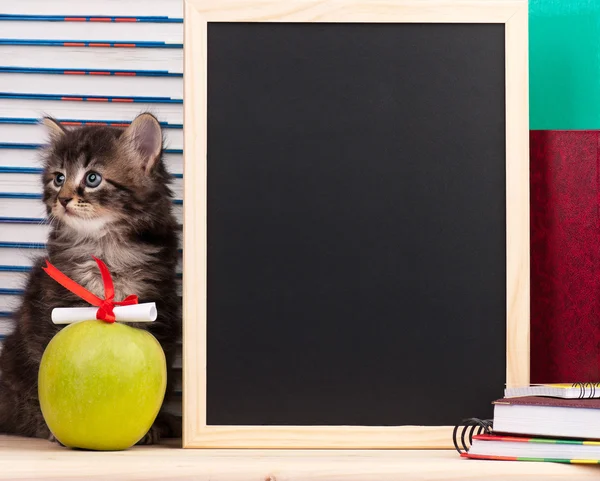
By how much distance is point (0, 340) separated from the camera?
57.2 inches

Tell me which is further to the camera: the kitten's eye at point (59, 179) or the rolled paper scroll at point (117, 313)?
the kitten's eye at point (59, 179)

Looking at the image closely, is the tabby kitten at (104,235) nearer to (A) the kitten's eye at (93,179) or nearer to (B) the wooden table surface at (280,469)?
(A) the kitten's eye at (93,179)

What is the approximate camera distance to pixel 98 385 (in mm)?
987

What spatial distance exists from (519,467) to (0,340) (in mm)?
1007

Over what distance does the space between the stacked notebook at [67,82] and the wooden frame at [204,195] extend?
34 cm

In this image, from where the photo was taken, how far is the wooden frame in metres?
1.09

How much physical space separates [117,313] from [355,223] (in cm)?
37

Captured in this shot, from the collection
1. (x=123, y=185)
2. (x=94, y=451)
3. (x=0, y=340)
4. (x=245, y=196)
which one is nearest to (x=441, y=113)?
(x=245, y=196)

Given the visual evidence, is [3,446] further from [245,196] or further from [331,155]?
[331,155]

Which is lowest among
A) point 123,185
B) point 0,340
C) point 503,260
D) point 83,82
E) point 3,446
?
point 3,446

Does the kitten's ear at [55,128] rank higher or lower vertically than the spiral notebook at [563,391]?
higher

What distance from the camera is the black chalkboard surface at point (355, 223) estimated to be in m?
1.10

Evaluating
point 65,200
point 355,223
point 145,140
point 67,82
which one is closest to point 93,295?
point 65,200

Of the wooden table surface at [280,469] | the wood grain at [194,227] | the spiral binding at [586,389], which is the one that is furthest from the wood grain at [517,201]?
the wood grain at [194,227]
